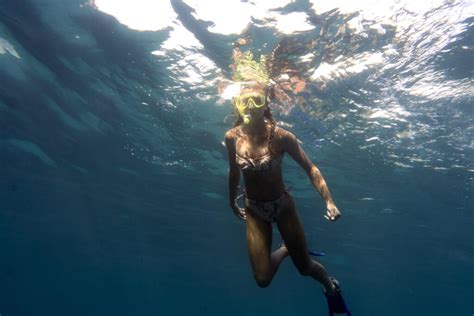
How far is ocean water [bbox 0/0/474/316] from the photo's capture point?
428 inches

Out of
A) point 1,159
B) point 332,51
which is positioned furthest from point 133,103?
point 1,159

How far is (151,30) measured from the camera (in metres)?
11.9

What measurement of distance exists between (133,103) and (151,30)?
5665 millimetres

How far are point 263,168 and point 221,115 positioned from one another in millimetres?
10072

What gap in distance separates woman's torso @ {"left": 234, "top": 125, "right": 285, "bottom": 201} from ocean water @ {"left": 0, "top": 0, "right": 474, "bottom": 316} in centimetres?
504

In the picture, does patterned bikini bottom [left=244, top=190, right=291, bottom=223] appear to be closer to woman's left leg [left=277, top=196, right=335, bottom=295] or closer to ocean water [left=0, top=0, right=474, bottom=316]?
woman's left leg [left=277, top=196, right=335, bottom=295]

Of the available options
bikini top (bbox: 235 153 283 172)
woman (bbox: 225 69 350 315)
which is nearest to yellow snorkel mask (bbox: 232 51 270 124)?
woman (bbox: 225 69 350 315)

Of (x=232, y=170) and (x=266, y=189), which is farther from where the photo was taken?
(x=232, y=170)

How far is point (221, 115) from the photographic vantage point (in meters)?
16.4

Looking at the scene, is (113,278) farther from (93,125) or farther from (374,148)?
(374,148)

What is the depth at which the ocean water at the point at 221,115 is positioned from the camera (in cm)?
1087

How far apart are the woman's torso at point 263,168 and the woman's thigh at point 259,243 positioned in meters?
0.46

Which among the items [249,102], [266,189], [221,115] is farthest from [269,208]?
[221,115]

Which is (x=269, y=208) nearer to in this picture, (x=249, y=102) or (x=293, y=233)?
(x=293, y=233)
